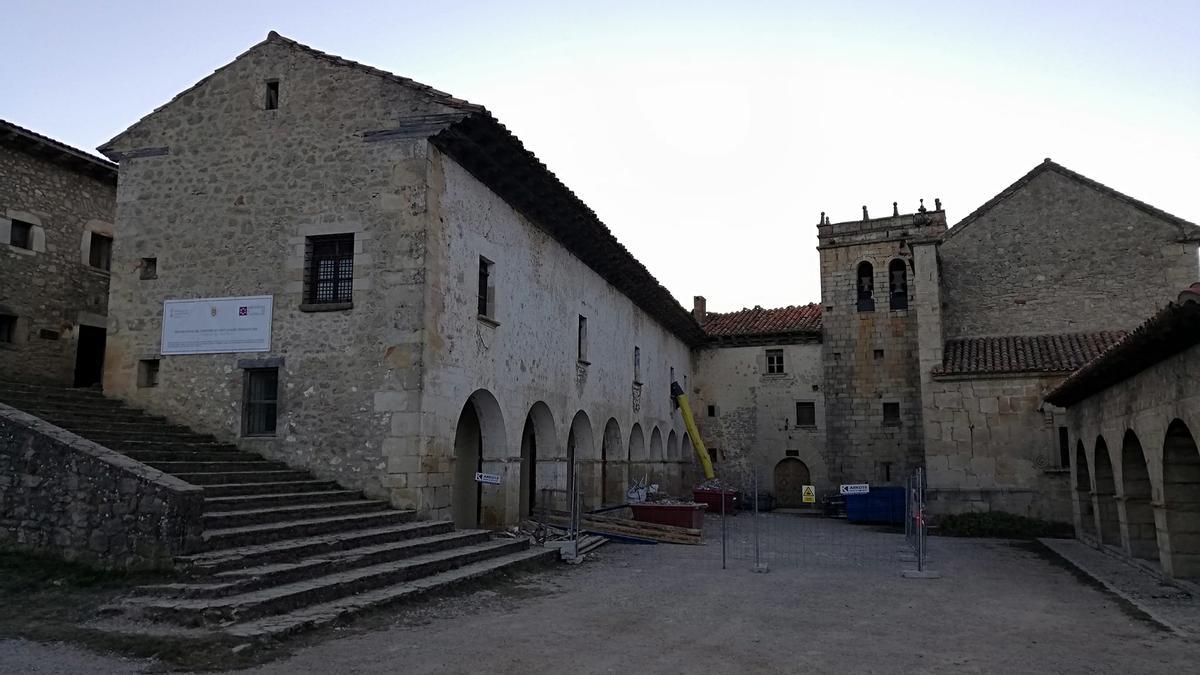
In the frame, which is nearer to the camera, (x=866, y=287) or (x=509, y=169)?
(x=509, y=169)

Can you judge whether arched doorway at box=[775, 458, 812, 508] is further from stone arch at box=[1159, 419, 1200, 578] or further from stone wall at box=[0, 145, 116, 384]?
stone wall at box=[0, 145, 116, 384]

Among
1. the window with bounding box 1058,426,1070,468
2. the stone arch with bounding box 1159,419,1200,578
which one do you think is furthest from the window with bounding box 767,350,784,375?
the stone arch with bounding box 1159,419,1200,578

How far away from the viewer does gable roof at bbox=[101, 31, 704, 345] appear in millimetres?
12852

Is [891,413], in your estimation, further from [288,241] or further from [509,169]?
[288,241]

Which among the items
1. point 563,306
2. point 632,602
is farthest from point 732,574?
point 563,306

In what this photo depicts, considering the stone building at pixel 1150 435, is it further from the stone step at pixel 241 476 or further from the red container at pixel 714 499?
the red container at pixel 714 499

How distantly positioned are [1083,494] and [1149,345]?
28.8 ft

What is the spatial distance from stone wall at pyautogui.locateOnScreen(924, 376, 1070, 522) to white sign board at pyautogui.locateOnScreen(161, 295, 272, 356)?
659 inches

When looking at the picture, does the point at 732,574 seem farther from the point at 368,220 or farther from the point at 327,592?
the point at 368,220

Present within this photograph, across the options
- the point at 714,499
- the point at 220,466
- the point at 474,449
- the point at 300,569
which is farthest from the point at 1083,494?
the point at 220,466

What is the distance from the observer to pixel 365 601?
848 centimetres

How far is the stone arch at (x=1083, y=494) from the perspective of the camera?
679 inches

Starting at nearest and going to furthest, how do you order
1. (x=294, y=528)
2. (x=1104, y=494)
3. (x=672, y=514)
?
1. (x=294, y=528)
2. (x=1104, y=494)
3. (x=672, y=514)

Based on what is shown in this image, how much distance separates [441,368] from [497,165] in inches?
158
